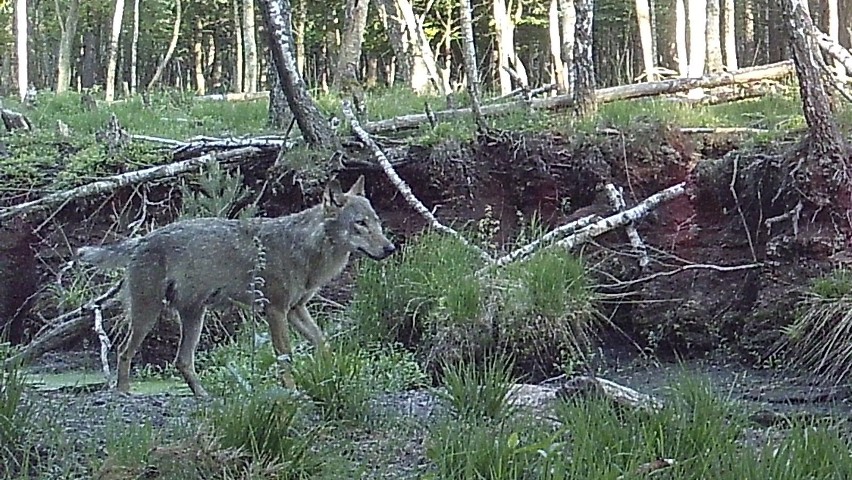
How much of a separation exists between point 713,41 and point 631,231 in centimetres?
873

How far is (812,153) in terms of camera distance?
8633 mm

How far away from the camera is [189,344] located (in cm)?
763

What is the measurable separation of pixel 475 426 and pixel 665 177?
20.4ft

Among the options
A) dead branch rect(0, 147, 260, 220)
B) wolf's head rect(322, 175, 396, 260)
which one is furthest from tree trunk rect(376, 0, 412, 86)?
wolf's head rect(322, 175, 396, 260)

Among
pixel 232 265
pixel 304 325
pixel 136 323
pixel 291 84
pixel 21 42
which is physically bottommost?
pixel 304 325

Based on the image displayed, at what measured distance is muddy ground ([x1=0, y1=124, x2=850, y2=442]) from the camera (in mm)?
8836

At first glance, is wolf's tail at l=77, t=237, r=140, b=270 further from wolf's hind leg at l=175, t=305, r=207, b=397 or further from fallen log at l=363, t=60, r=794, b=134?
fallen log at l=363, t=60, r=794, b=134

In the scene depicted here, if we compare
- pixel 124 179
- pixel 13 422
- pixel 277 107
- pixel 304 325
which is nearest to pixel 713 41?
pixel 277 107

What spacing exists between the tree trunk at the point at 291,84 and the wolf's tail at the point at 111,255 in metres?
3.10

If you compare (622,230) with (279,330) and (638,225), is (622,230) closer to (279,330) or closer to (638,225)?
(638,225)

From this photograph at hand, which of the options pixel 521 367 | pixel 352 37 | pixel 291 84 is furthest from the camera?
pixel 352 37

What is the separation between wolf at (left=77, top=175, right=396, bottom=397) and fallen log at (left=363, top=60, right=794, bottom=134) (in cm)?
374

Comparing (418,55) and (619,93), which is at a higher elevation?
(418,55)

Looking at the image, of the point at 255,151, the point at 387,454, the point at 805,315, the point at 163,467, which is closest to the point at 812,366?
the point at 805,315
